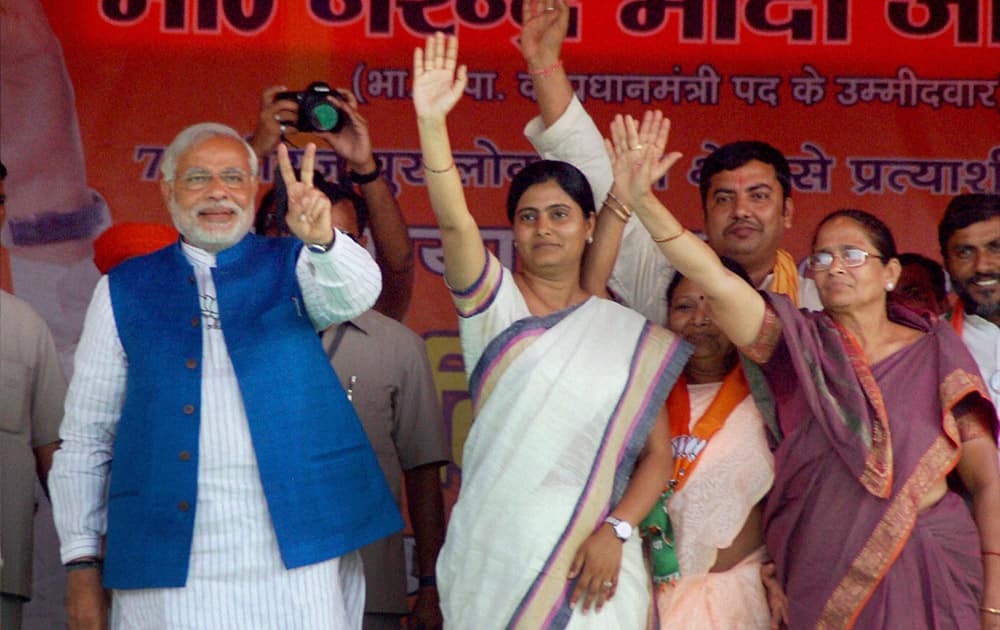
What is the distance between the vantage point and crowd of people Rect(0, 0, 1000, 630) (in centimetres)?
302

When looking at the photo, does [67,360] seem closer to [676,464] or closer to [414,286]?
[414,286]

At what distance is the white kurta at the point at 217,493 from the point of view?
300 centimetres

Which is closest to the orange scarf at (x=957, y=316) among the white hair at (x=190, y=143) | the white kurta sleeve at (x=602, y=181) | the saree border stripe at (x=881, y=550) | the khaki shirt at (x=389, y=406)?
the saree border stripe at (x=881, y=550)

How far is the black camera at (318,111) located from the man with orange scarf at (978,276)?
1.57 meters

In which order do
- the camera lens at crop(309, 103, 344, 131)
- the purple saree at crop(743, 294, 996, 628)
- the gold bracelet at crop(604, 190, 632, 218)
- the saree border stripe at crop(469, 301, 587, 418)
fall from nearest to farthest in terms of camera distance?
1. the purple saree at crop(743, 294, 996, 628)
2. the saree border stripe at crop(469, 301, 587, 418)
3. the gold bracelet at crop(604, 190, 632, 218)
4. the camera lens at crop(309, 103, 344, 131)

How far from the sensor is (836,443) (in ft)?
10.4

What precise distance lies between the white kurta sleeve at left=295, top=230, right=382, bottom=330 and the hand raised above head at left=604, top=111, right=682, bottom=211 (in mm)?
595

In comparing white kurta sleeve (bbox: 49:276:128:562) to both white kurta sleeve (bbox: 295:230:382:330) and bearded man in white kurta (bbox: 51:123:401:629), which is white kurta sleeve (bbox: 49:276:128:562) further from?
white kurta sleeve (bbox: 295:230:382:330)

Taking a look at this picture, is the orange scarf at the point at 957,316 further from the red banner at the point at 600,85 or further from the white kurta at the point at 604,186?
the red banner at the point at 600,85

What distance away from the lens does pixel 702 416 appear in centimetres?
334

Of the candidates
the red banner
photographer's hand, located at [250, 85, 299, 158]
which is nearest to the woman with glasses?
photographer's hand, located at [250, 85, 299, 158]

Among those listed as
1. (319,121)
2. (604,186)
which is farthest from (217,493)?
(604,186)

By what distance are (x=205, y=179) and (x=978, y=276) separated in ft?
6.05

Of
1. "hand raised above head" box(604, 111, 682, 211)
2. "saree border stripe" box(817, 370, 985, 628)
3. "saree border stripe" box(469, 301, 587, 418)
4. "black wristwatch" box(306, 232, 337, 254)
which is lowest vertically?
"saree border stripe" box(817, 370, 985, 628)
